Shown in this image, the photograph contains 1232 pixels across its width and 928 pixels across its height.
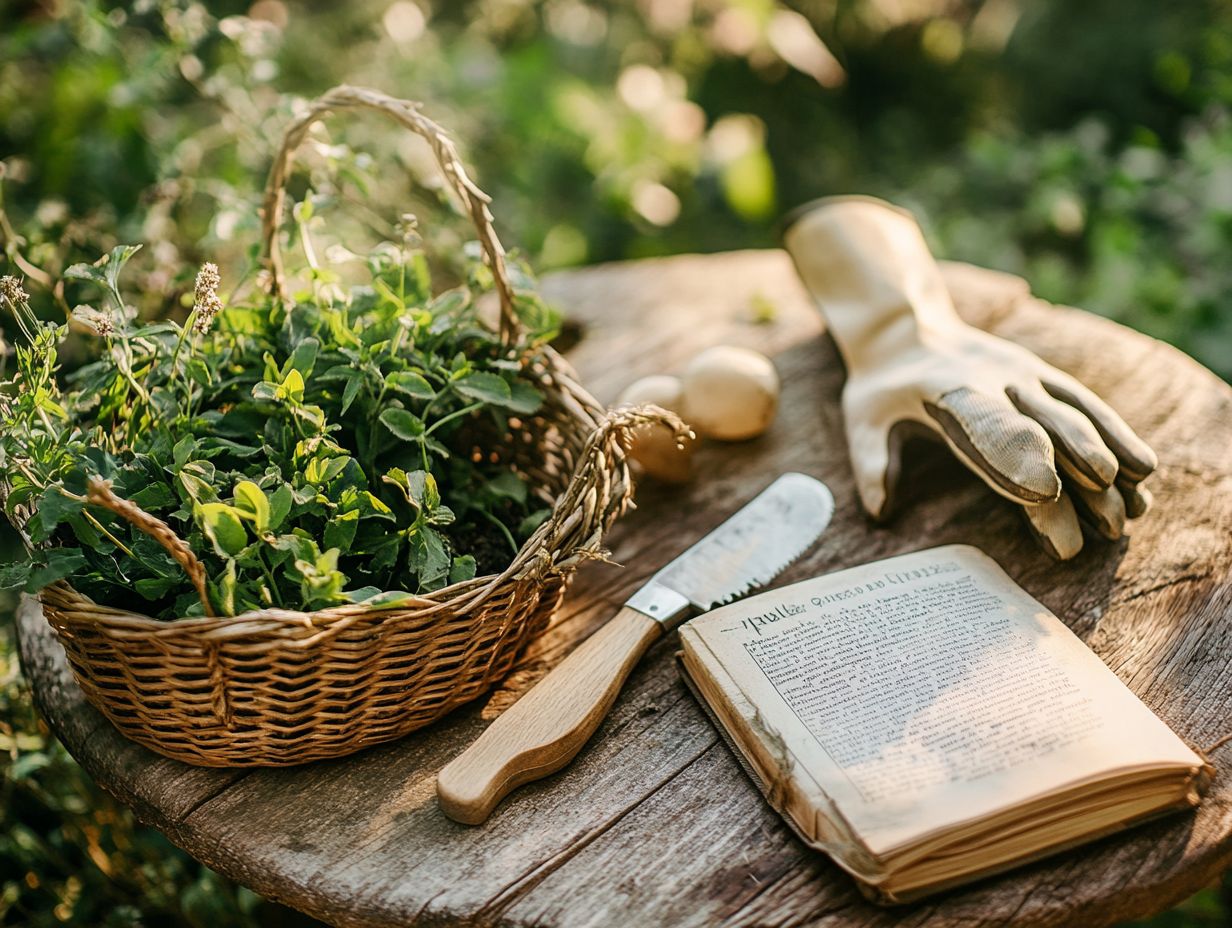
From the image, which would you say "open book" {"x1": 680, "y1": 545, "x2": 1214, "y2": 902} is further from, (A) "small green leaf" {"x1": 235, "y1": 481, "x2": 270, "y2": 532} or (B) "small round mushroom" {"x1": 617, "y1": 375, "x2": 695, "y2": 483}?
(A) "small green leaf" {"x1": 235, "y1": 481, "x2": 270, "y2": 532}

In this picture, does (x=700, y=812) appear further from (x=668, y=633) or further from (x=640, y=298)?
(x=640, y=298)

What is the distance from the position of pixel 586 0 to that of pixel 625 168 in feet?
3.19

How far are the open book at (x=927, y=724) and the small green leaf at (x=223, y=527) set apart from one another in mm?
428

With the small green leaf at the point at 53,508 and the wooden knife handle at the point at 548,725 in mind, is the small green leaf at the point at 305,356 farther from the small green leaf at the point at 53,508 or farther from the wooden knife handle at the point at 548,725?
the wooden knife handle at the point at 548,725

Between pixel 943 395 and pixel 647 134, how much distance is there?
5.73ft

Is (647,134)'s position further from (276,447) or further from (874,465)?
(276,447)

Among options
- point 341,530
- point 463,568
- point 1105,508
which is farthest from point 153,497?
point 1105,508

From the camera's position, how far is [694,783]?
33.8 inches

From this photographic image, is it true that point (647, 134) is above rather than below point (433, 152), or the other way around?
below

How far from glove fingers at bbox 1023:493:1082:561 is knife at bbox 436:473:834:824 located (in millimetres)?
235

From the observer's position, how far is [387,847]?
807mm

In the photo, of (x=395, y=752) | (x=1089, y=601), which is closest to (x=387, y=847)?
(x=395, y=752)

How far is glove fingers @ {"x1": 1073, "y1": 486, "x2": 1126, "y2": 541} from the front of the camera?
Answer: 1036 millimetres

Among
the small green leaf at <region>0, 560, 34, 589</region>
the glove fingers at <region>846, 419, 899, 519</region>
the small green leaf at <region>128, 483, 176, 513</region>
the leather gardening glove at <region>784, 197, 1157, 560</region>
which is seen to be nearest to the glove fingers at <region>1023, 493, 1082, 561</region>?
the leather gardening glove at <region>784, 197, 1157, 560</region>
